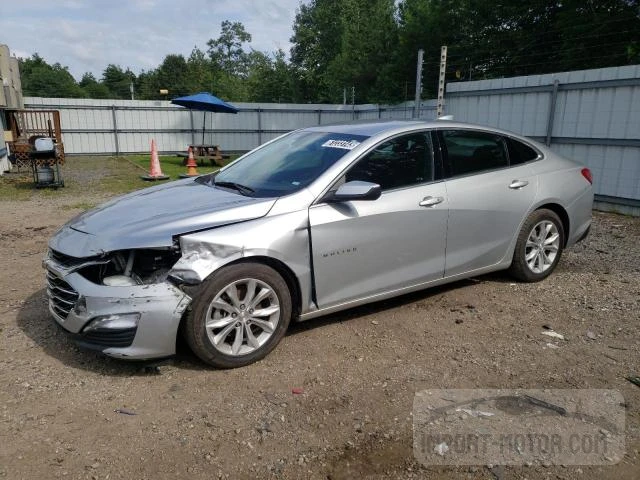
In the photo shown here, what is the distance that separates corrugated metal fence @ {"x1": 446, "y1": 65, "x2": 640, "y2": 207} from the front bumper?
8146 mm

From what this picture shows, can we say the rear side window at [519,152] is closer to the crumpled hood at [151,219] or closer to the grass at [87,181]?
the crumpled hood at [151,219]

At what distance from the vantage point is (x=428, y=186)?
4.04 m

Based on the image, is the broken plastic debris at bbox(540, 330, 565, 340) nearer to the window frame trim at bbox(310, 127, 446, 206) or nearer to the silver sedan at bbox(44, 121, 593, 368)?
the silver sedan at bbox(44, 121, 593, 368)

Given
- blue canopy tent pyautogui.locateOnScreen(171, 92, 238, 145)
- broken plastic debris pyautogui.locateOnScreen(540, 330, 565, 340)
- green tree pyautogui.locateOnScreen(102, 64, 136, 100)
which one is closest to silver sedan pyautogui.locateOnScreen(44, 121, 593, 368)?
broken plastic debris pyautogui.locateOnScreen(540, 330, 565, 340)

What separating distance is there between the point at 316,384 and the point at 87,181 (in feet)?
38.1

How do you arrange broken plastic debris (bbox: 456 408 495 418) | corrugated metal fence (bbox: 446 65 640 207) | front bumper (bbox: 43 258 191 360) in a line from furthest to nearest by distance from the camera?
corrugated metal fence (bbox: 446 65 640 207) < front bumper (bbox: 43 258 191 360) < broken plastic debris (bbox: 456 408 495 418)

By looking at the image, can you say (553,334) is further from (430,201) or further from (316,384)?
(316,384)

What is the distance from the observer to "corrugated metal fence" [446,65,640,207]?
830 cm

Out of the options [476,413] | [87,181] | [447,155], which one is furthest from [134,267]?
[87,181]

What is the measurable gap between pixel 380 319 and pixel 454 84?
8676 millimetres

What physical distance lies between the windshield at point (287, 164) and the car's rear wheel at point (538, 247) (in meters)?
1.94

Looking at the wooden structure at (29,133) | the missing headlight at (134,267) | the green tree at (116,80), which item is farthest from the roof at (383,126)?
the green tree at (116,80)

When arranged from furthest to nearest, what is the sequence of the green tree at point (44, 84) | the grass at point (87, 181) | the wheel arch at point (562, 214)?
1. the green tree at point (44, 84)
2. the grass at point (87, 181)
3. the wheel arch at point (562, 214)

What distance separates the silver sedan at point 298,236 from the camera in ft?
10.1
